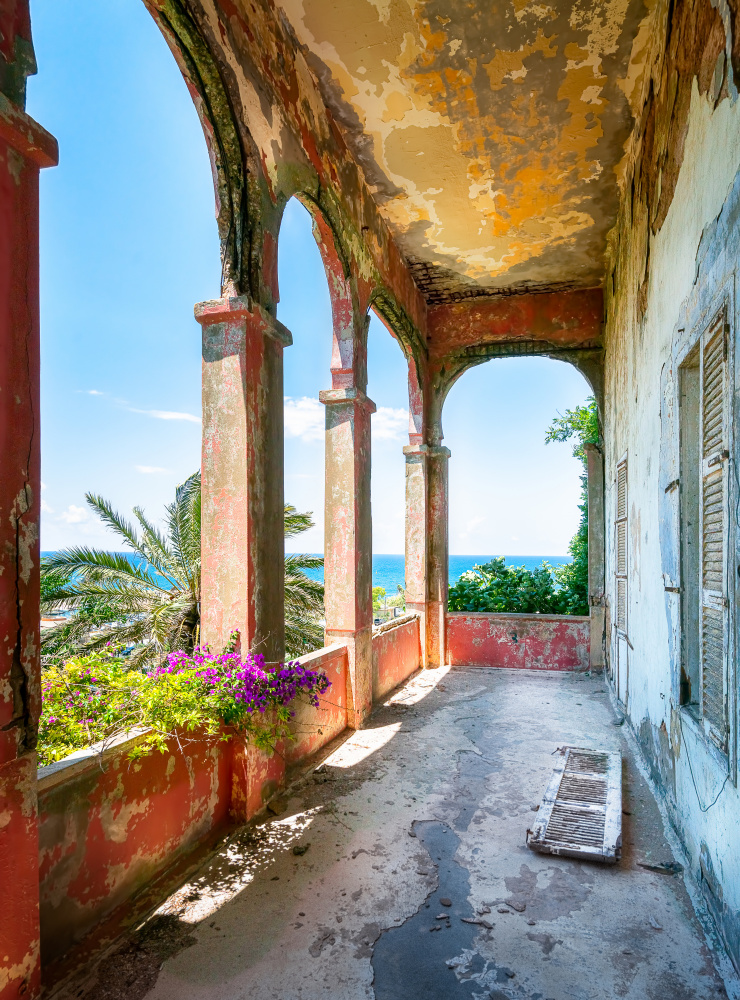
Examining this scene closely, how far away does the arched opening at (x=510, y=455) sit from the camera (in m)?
57.0

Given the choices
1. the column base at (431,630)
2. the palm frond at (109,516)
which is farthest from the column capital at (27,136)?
the column base at (431,630)

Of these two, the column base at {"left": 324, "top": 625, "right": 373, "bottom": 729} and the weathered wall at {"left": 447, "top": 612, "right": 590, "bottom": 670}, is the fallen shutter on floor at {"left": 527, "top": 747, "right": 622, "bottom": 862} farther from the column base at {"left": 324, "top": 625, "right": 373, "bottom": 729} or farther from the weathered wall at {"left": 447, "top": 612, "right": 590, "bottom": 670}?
the weathered wall at {"left": 447, "top": 612, "right": 590, "bottom": 670}

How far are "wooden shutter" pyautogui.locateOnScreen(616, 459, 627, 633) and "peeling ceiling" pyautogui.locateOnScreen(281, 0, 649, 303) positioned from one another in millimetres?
2794

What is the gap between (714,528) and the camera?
8.94 feet

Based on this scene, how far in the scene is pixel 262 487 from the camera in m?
3.92

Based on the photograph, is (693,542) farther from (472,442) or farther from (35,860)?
(472,442)

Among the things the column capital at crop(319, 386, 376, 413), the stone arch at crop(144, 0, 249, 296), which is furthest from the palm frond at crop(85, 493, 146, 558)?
the stone arch at crop(144, 0, 249, 296)

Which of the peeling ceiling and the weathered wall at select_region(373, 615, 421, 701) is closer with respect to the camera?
the peeling ceiling

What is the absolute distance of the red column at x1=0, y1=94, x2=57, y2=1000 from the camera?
1.91m

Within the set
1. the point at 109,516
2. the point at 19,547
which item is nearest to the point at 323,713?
the point at 19,547

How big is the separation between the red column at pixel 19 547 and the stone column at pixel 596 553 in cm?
737

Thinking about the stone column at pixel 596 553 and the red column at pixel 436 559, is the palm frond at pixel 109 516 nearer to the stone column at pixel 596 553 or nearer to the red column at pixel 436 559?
the red column at pixel 436 559

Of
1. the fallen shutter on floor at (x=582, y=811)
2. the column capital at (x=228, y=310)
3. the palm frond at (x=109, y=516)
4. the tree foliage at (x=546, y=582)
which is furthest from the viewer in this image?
the tree foliage at (x=546, y=582)

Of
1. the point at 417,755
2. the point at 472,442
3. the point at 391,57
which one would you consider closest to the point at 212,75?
the point at 391,57
